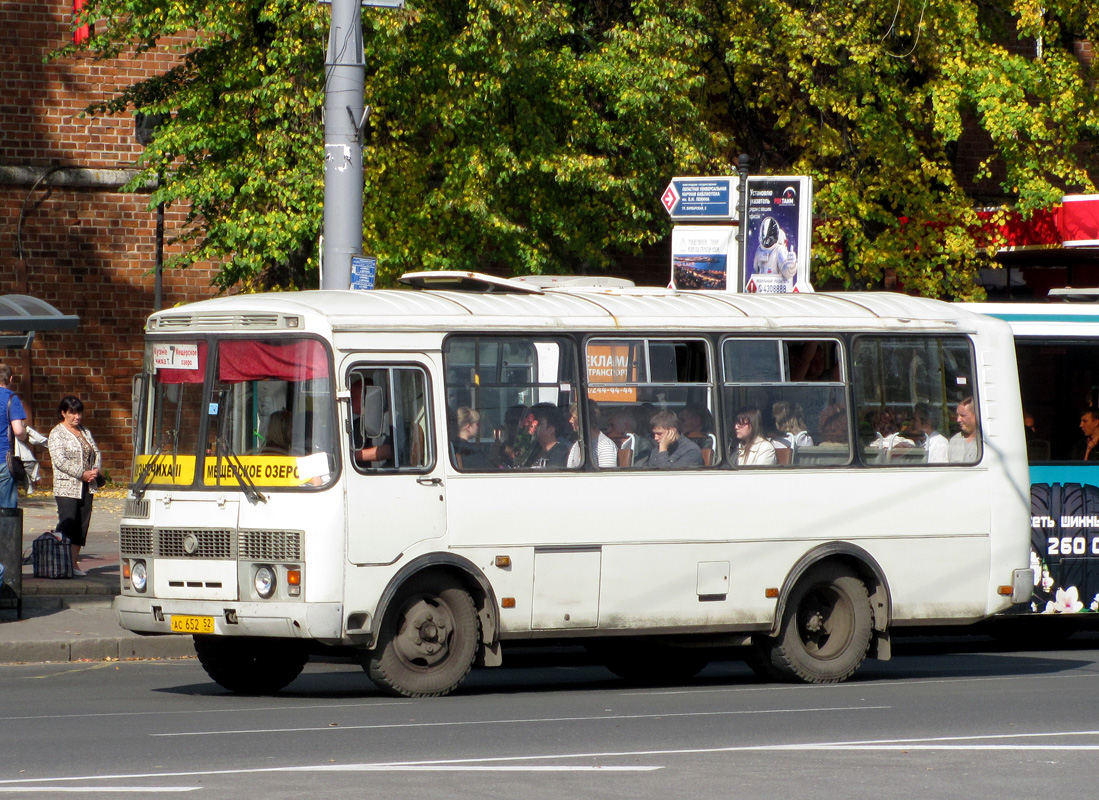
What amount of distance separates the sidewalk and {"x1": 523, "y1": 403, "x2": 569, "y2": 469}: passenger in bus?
14.2 ft

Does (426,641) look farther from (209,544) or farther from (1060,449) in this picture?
(1060,449)

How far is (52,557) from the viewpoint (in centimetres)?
1572

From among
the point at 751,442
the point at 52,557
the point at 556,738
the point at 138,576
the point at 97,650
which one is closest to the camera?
the point at 556,738

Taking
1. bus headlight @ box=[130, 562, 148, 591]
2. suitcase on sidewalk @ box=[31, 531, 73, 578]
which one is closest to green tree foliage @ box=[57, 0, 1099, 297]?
suitcase on sidewalk @ box=[31, 531, 73, 578]

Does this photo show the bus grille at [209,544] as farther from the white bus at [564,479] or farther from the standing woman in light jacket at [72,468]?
the standing woman in light jacket at [72,468]

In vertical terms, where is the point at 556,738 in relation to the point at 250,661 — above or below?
below

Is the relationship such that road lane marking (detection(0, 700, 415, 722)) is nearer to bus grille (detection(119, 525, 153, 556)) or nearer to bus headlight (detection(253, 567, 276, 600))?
bus headlight (detection(253, 567, 276, 600))

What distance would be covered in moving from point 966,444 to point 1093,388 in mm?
2986

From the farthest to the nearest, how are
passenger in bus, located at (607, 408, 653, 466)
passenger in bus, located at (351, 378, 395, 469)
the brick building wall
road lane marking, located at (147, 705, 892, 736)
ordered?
the brick building wall
passenger in bus, located at (607, 408, 653, 466)
passenger in bus, located at (351, 378, 395, 469)
road lane marking, located at (147, 705, 892, 736)

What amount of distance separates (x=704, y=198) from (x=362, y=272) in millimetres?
A: 4885

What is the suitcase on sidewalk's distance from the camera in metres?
15.7

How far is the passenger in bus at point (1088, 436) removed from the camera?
48.4 ft

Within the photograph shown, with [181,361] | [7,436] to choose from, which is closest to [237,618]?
[181,361]

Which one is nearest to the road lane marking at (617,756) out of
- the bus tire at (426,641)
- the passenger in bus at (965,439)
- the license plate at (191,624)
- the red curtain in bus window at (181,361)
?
A: the bus tire at (426,641)
